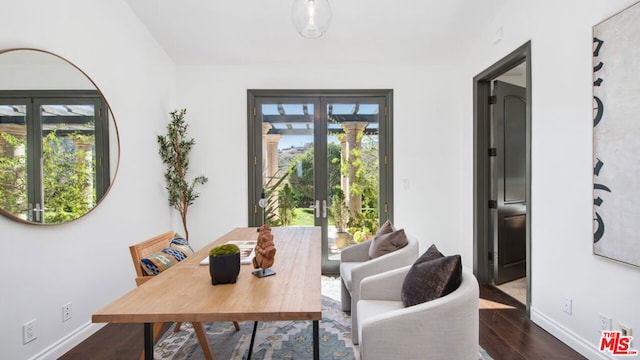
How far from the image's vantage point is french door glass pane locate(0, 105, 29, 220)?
1797 mm

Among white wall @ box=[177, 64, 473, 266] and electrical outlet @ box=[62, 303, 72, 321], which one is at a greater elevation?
white wall @ box=[177, 64, 473, 266]

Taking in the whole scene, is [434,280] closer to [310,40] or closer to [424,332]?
[424,332]

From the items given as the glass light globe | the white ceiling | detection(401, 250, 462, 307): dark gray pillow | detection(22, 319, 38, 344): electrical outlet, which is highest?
the white ceiling

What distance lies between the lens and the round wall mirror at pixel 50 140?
1.85 m

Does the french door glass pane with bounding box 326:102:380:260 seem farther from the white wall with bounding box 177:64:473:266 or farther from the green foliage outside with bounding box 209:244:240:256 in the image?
the green foliage outside with bounding box 209:244:240:256

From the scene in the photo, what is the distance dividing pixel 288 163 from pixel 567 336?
3.06m

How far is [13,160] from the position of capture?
6.09 ft

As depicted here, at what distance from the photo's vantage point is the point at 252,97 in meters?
3.83

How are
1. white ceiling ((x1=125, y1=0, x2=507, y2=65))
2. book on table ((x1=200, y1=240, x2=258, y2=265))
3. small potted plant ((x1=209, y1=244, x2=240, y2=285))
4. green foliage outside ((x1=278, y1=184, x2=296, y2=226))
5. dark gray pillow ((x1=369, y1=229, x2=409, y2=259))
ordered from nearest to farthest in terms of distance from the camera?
small potted plant ((x1=209, y1=244, x2=240, y2=285)) < book on table ((x1=200, y1=240, x2=258, y2=265)) < dark gray pillow ((x1=369, y1=229, x2=409, y2=259)) < white ceiling ((x1=125, y1=0, x2=507, y2=65)) < green foliage outside ((x1=278, y1=184, x2=296, y2=226))

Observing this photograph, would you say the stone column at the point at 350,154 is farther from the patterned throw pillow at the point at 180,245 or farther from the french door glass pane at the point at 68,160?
the french door glass pane at the point at 68,160

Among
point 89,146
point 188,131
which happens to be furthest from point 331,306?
point 188,131

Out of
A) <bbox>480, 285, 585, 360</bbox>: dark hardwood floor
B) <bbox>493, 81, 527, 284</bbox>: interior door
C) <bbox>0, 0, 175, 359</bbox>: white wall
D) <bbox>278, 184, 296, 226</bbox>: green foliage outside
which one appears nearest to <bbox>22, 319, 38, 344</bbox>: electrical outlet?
<bbox>0, 0, 175, 359</bbox>: white wall

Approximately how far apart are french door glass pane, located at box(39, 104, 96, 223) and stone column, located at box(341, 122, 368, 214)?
8.43 ft

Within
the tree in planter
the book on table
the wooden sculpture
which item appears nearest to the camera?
the wooden sculpture
